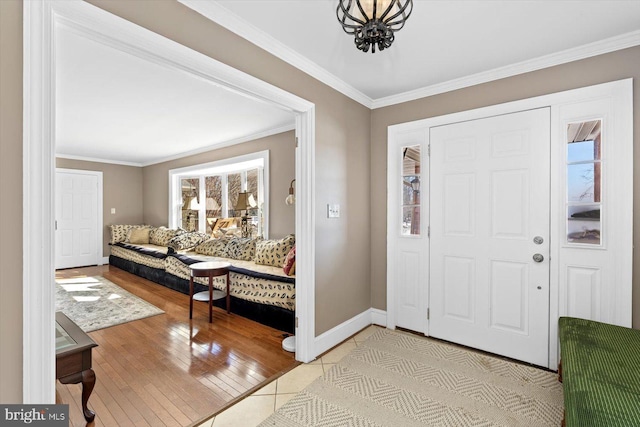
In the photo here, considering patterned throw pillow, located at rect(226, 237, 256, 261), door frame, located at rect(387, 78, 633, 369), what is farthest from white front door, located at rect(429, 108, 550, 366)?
patterned throw pillow, located at rect(226, 237, 256, 261)

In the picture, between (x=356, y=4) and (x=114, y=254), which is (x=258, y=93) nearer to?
(x=356, y=4)

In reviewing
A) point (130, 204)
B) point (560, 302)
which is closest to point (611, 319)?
point (560, 302)

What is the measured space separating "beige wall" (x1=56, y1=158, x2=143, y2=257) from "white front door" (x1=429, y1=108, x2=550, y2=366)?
7.07 meters

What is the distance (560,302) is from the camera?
2.31 metres

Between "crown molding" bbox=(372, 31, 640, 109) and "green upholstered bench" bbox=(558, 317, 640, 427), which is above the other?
"crown molding" bbox=(372, 31, 640, 109)

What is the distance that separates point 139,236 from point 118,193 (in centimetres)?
144

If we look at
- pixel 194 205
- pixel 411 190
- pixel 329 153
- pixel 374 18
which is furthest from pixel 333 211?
pixel 194 205

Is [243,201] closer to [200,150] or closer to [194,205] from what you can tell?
[200,150]

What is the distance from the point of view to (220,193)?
5852mm

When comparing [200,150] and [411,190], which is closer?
[411,190]

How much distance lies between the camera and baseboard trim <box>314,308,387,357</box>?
2613mm

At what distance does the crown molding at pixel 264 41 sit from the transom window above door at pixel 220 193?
206 centimetres

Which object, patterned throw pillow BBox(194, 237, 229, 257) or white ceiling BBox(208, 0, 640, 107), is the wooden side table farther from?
white ceiling BBox(208, 0, 640, 107)

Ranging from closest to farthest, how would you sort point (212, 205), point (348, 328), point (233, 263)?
point (348, 328)
point (233, 263)
point (212, 205)
